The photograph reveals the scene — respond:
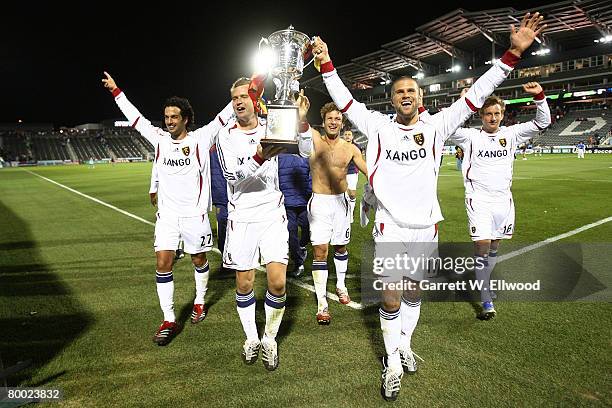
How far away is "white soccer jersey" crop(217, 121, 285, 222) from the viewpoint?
348 cm

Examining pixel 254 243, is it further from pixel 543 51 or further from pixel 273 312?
pixel 543 51

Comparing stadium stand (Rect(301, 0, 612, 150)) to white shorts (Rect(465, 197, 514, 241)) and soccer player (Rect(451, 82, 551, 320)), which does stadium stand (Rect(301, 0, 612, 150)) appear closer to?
soccer player (Rect(451, 82, 551, 320))

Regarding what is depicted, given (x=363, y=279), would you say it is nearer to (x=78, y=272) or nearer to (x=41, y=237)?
(x=78, y=272)

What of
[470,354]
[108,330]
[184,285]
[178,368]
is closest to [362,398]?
[470,354]

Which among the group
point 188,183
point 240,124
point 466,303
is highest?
point 240,124

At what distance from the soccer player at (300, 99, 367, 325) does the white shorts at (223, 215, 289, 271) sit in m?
1.27

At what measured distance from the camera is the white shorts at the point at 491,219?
4.75 meters

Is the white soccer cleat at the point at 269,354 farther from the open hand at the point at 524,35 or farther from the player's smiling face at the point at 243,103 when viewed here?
the open hand at the point at 524,35

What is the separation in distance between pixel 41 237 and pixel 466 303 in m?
9.32

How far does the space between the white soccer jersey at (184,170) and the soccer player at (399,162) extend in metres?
1.57

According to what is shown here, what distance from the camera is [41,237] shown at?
9.43m

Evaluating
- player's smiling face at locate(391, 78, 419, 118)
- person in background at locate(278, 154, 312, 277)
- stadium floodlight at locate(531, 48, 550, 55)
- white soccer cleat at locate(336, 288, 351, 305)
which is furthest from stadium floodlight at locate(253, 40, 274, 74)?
stadium floodlight at locate(531, 48, 550, 55)

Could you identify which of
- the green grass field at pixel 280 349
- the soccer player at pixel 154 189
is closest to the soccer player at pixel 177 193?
the soccer player at pixel 154 189

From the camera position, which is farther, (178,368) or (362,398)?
(178,368)
